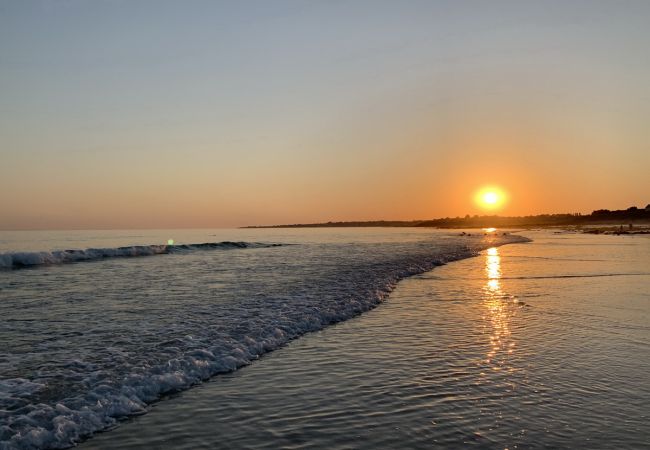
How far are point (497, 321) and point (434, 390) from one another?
606 centimetres

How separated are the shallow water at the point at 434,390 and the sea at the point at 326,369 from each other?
0.03 meters

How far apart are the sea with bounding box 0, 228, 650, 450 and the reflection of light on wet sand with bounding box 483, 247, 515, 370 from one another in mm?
67

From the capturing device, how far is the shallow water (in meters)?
5.74

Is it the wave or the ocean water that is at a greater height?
the wave

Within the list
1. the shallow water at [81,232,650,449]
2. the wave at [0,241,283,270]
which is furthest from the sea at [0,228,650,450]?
the wave at [0,241,283,270]

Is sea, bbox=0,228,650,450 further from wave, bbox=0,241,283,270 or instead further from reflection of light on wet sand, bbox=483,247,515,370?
wave, bbox=0,241,283,270

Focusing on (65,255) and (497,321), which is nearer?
(497,321)

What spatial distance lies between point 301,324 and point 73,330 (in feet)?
18.8

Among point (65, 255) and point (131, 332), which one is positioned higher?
point (65, 255)

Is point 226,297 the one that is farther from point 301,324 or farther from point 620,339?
point 620,339

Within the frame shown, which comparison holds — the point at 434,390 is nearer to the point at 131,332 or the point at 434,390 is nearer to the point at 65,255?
the point at 131,332

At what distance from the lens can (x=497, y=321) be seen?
41.5 ft

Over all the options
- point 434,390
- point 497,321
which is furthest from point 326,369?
point 497,321

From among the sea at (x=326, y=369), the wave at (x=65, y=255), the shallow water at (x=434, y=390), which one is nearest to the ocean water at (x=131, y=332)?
the sea at (x=326, y=369)
